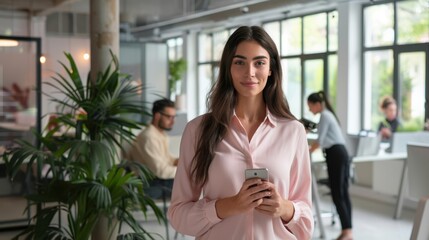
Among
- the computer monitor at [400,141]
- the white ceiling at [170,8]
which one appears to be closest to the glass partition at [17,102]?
the white ceiling at [170,8]

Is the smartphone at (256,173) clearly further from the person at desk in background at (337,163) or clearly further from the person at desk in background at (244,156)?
the person at desk in background at (337,163)

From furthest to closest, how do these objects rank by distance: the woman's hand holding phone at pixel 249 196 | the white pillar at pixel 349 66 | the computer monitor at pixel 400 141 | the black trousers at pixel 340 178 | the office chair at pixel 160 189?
the white pillar at pixel 349 66, the computer monitor at pixel 400 141, the black trousers at pixel 340 178, the office chair at pixel 160 189, the woman's hand holding phone at pixel 249 196

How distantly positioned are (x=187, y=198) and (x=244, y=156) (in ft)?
0.73

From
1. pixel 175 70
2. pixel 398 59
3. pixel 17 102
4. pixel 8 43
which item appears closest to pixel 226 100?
Result: pixel 8 43

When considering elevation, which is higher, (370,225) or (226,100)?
(226,100)

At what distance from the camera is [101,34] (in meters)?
4.89

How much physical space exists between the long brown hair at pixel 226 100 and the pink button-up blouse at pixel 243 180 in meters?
0.02

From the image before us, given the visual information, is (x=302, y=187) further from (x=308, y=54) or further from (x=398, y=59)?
(x=308, y=54)

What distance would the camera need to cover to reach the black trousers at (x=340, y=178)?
21.5ft

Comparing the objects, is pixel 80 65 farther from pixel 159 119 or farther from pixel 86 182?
pixel 86 182

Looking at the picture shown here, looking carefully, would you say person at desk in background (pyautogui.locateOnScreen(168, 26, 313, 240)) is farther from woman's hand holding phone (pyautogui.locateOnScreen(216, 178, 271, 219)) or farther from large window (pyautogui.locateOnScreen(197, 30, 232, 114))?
large window (pyautogui.locateOnScreen(197, 30, 232, 114))

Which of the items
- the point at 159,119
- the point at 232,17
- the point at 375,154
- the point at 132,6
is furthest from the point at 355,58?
the point at 159,119

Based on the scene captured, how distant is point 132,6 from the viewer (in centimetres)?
1183

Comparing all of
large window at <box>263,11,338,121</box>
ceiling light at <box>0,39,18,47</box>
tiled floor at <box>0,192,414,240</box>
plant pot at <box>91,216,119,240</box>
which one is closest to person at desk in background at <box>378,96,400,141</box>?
tiled floor at <box>0,192,414,240</box>
